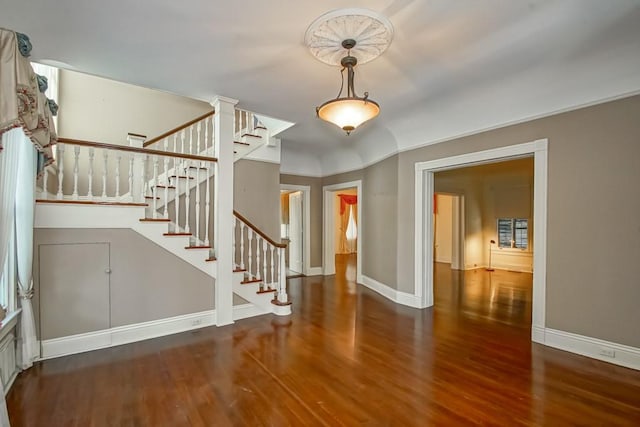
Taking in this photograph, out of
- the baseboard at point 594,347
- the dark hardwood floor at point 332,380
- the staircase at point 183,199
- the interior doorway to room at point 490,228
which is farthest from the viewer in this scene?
the interior doorway to room at point 490,228

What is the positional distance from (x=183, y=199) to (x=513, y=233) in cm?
798

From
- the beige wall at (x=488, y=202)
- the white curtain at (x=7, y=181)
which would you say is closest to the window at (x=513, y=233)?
the beige wall at (x=488, y=202)

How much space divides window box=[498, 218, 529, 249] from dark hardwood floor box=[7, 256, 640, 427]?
463 cm

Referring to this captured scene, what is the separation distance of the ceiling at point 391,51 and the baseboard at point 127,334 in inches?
109

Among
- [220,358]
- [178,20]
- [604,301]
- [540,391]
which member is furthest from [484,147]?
[220,358]

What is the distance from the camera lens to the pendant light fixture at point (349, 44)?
2.17 m

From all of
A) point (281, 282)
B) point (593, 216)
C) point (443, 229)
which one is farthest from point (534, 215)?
point (443, 229)

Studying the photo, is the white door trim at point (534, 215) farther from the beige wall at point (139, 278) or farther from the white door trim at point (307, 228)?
the beige wall at point (139, 278)

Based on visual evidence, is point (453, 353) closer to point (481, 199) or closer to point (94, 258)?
point (94, 258)

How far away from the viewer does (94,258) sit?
3.13 metres

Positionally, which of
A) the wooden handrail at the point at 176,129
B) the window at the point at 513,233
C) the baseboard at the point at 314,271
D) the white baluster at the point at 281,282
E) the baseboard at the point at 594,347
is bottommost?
the baseboard at the point at 314,271

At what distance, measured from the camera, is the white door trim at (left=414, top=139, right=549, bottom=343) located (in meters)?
3.31

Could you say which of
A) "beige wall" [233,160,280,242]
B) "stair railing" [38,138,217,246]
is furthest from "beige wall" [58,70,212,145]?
"beige wall" [233,160,280,242]

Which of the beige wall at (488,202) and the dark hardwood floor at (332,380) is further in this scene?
the beige wall at (488,202)
